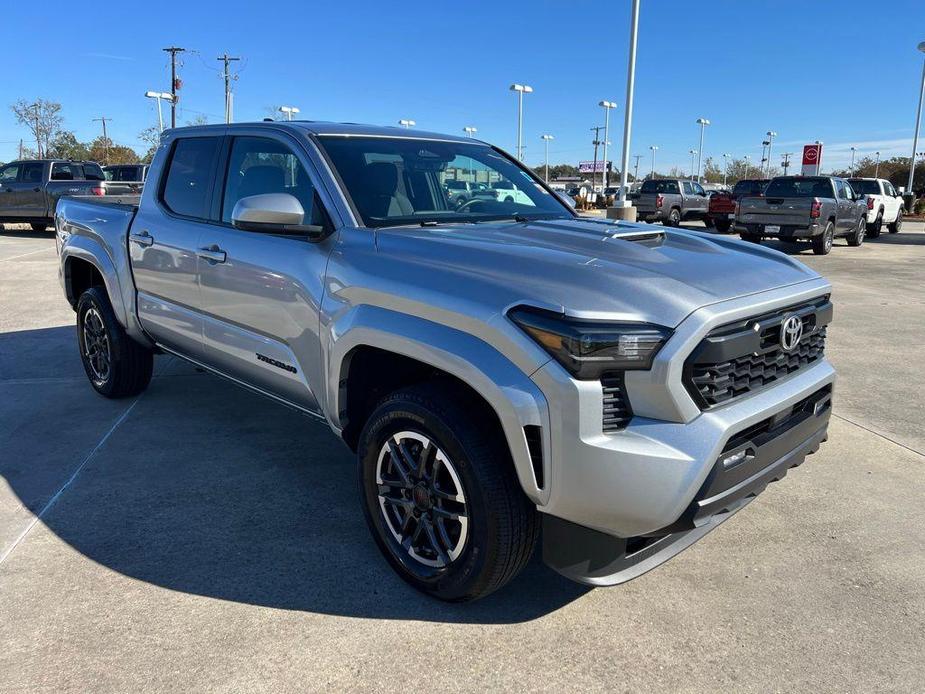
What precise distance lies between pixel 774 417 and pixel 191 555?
2.46m

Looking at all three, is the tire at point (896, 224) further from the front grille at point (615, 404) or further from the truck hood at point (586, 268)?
the front grille at point (615, 404)

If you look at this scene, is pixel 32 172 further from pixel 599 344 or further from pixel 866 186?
pixel 866 186

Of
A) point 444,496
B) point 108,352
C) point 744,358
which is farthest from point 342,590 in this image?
point 108,352

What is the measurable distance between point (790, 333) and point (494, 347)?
3.83ft

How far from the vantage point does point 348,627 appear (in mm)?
2736

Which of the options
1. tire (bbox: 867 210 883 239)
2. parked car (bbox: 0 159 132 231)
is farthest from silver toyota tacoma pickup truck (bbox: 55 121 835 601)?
tire (bbox: 867 210 883 239)

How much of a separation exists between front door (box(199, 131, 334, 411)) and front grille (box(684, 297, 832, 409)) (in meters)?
1.62

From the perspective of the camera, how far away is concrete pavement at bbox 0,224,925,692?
2.51m

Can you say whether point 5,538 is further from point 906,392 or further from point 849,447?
point 906,392

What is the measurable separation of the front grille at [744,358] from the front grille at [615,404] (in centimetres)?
21

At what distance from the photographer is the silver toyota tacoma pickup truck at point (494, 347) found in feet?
7.59

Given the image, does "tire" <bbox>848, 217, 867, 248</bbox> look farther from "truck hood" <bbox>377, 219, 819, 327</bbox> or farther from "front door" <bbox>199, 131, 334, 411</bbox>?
"front door" <bbox>199, 131, 334, 411</bbox>

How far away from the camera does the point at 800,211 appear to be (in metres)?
16.6

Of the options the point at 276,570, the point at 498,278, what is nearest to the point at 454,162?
the point at 498,278
